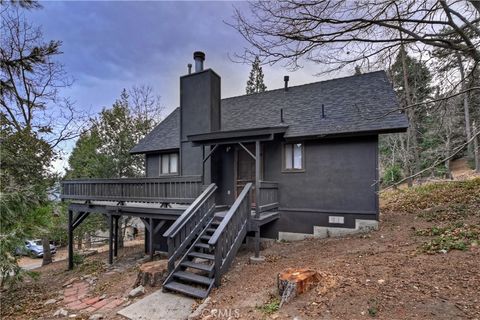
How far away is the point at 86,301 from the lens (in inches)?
238

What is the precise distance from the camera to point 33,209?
734 cm

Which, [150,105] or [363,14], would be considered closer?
[363,14]

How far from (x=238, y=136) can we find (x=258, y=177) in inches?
56.1

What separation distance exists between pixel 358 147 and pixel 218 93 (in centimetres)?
546

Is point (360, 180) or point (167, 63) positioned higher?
point (167, 63)

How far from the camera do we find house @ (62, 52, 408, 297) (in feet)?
20.6

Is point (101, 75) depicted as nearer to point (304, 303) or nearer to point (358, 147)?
point (358, 147)

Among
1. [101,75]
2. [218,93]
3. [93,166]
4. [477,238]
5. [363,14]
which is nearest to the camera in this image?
[363,14]

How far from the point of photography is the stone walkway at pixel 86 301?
17.8ft

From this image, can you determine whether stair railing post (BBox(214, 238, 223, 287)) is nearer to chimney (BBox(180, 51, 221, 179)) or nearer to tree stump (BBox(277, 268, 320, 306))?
tree stump (BBox(277, 268, 320, 306))

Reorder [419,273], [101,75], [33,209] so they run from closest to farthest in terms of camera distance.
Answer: [419,273] → [33,209] → [101,75]

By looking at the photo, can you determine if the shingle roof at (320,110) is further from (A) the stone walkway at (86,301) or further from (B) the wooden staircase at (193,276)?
(A) the stone walkway at (86,301)

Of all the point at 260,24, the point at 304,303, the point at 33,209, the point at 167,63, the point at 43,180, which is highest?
the point at 167,63

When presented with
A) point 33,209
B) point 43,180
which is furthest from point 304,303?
point 43,180
